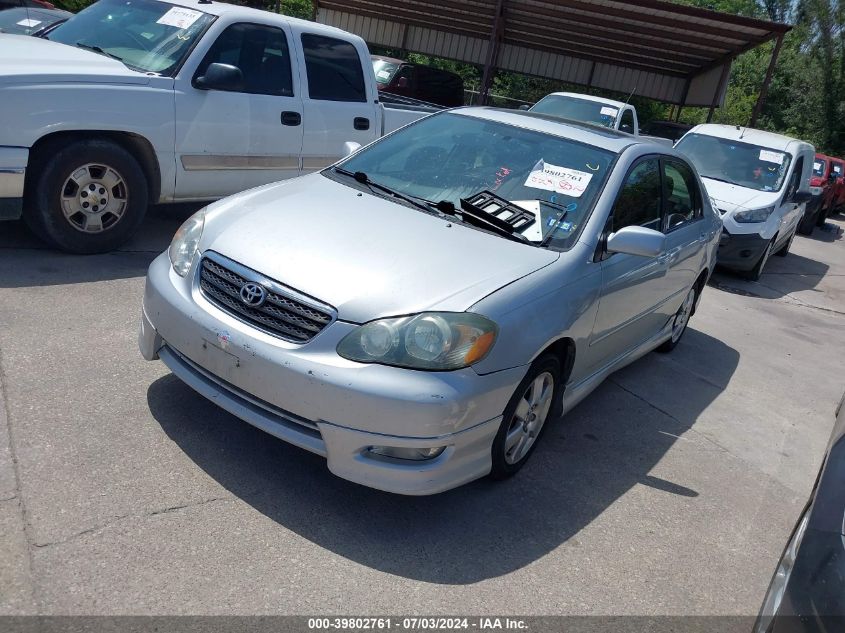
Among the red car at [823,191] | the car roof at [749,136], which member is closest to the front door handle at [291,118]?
the car roof at [749,136]

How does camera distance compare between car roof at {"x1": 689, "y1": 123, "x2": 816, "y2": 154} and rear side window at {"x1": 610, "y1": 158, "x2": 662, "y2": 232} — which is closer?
rear side window at {"x1": 610, "y1": 158, "x2": 662, "y2": 232}

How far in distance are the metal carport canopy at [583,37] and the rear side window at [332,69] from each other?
389 inches

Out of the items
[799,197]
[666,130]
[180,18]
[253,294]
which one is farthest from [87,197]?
[666,130]

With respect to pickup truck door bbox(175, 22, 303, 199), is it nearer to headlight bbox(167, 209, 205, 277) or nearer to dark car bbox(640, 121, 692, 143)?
headlight bbox(167, 209, 205, 277)

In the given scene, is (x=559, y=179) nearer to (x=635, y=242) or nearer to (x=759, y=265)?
(x=635, y=242)

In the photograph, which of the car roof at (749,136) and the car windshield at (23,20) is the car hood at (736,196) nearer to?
the car roof at (749,136)

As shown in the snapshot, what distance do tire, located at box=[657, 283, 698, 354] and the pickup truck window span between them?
3.69m

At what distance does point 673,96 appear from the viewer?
23.5 metres

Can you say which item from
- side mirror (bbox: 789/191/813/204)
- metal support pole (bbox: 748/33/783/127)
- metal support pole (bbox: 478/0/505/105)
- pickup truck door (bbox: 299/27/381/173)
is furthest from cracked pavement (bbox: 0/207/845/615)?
metal support pole (bbox: 478/0/505/105)

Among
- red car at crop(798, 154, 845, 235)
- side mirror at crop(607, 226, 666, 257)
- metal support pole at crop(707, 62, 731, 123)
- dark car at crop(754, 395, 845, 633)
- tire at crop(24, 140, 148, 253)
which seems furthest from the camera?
metal support pole at crop(707, 62, 731, 123)

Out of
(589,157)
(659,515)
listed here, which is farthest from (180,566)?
(589,157)

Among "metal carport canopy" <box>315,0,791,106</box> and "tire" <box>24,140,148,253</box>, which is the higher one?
"metal carport canopy" <box>315,0,791,106</box>

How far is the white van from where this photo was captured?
10.2 meters

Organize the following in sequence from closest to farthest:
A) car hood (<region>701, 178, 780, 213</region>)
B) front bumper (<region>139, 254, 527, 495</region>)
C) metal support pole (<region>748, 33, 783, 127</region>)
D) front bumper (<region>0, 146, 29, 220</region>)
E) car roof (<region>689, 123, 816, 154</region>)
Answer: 1. front bumper (<region>139, 254, 527, 495</region>)
2. front bumper (<region>0, 146, 29, 220</region>)
3. car hood (<region>701, 178, 780, 213</region>)
4. car roof (<region>689, 123, 816, 154</region>)
5. metal support pole (<region>748, 33, 783, 127</region>)
